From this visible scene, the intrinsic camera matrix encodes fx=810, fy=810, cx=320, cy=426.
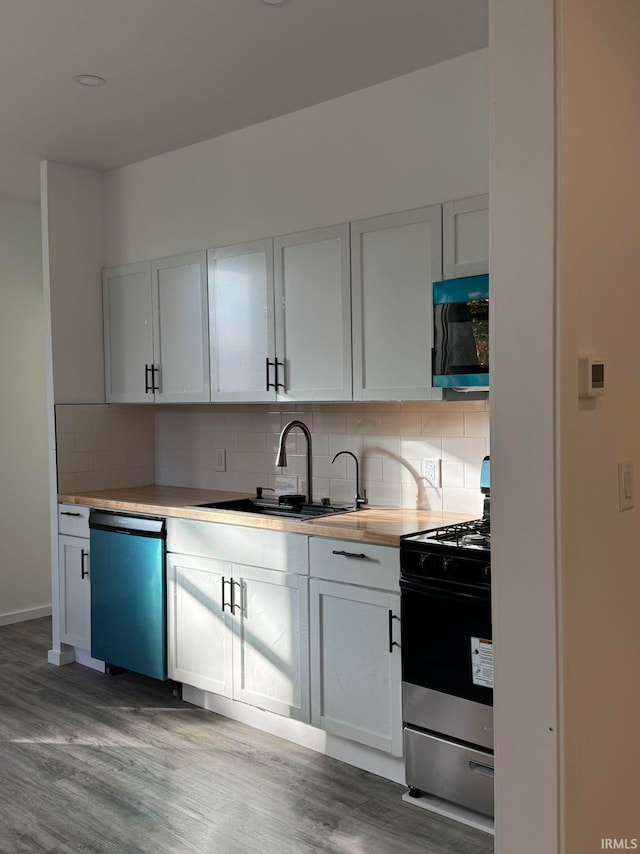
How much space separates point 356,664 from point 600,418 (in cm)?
152

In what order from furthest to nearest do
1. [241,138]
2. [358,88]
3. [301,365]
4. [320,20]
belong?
[241,138]
[301,365]
[358,88]
[320,20]

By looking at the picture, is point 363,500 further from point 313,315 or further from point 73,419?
point 73,419

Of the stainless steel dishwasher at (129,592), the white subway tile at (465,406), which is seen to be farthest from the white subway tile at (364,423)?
the stainless steel dishwasher at (129,592)

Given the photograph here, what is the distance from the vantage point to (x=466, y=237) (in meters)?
3.03

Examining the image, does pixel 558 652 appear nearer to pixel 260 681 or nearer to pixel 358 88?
pixel 260 681

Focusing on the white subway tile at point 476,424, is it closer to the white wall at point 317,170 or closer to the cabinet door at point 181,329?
the white wall at point 317,170

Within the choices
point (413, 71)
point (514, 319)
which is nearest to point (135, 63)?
point (413, 71)

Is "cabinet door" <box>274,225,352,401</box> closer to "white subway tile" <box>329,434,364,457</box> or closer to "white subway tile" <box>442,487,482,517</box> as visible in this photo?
"white subway tile" <box>329,434,364,457</box>

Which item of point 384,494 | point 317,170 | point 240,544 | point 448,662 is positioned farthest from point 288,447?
point 448,662

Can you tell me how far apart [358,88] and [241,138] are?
76 cm

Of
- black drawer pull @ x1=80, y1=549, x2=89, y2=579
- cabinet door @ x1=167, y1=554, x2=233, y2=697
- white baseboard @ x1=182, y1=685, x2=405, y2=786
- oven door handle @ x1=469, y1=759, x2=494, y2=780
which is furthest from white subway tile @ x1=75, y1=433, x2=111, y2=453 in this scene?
oven door handle @ x1=469, y1=759, x2=494, y2=780

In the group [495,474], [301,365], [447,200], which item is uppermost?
[447,200]

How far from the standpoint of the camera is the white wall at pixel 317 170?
10.2ft

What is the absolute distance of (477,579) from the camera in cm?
265
